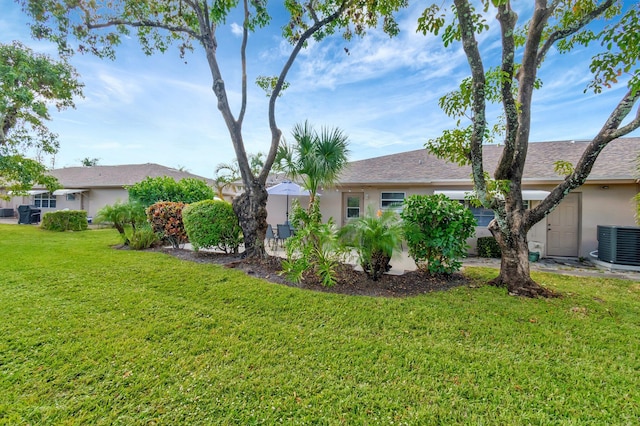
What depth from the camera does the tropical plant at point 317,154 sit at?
20.8 feet

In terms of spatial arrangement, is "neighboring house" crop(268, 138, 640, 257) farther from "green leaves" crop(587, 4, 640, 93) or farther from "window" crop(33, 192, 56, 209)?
"window" crop(33, 192, 56, 209)

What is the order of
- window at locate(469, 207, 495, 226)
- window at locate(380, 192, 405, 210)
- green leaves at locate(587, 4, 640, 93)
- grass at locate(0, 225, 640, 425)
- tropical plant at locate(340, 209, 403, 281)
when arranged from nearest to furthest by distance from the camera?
grass at locate(0, 225, 640, 425), green leaves at locate(587, 4, 640, 93), tropical plant at locate(340, 209, 403, 281), window at locate(469, 207, 495, 226), window at locate(380, 192, 405, 210)

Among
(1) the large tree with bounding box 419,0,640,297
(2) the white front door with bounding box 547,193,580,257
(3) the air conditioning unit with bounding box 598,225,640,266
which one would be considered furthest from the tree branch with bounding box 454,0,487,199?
(2) the white front door with bounding box 547,193,580,257

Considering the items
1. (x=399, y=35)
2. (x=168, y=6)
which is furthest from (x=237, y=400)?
(x=168, y=6)

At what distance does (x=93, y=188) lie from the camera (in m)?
21.1

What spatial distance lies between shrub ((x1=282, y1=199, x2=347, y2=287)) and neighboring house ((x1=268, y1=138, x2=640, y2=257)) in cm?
362

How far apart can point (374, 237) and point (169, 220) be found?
23.9 feet

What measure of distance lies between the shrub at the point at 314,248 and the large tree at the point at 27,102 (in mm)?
14457

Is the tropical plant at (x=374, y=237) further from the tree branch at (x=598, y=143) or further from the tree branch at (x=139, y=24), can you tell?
the tree branch at (x=139, y=24)

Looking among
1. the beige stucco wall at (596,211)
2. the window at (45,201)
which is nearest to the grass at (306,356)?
the beige stucco wall at (596,211)

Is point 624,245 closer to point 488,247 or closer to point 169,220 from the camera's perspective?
point 488,247

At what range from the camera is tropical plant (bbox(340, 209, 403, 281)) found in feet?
17.9

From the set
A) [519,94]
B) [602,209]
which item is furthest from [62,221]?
[602,209]

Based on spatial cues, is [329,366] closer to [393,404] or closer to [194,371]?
[393,404]
